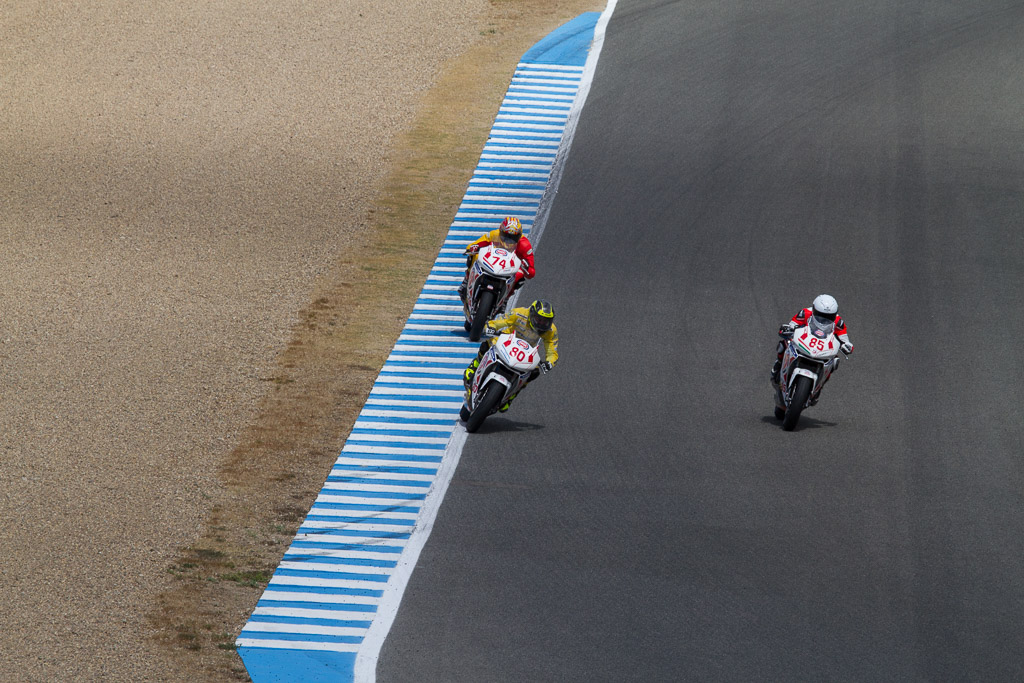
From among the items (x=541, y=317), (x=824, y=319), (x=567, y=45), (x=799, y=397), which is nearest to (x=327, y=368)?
(x=541, y=317)

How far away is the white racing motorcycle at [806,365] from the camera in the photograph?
1488cm

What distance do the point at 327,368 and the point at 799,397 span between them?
671cm

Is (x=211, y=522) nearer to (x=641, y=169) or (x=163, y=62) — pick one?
(x=641, y=169)

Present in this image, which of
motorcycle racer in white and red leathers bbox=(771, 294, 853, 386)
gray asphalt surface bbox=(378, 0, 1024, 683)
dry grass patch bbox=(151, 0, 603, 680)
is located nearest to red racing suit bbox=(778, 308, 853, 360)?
motorcycle racer in white and red leathers bbox=(771, 294, 853, 386)

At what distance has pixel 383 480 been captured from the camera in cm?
1421

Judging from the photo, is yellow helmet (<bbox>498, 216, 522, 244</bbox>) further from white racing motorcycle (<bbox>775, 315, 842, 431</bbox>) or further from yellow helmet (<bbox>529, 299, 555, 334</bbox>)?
white racing motorcycle (<bbox>775, 315, 842, 431</bbox>)

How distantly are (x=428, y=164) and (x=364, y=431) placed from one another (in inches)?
362

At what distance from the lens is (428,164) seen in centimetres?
2319

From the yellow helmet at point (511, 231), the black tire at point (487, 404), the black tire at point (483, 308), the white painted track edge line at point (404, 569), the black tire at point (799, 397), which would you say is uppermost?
the yellow helmet at point (511, 231)

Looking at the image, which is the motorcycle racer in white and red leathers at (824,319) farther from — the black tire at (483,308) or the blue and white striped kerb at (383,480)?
the blue and white striped kerb at (383,480)

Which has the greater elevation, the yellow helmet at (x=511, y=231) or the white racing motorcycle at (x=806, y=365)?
the yellow helmet at (x=511, y=231)

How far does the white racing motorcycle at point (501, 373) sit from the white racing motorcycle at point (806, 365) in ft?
11.0

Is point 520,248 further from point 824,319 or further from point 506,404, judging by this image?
point 824,319

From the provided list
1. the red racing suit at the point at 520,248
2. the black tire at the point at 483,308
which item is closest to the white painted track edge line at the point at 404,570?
the black tire at the point at 483,308
